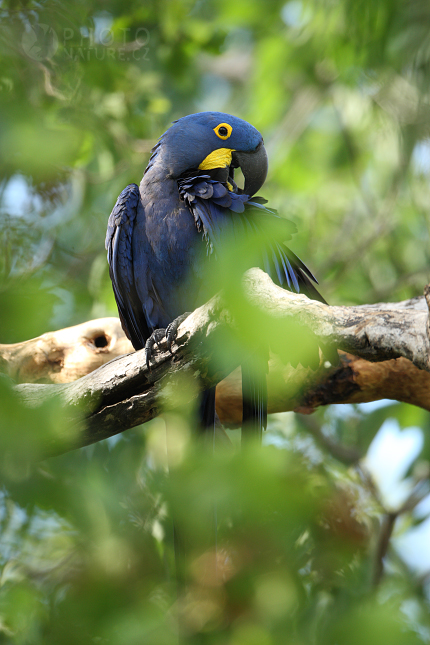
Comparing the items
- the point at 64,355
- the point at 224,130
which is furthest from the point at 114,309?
the point at 224,130

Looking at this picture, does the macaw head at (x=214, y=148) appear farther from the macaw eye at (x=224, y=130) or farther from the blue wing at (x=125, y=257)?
the blue wing at (x=125, y=257)

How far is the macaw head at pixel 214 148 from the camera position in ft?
10.1

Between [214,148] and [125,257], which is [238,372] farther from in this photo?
[214,148]

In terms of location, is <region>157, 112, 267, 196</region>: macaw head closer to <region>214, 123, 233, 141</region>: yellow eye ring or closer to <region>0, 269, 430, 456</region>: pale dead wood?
<region>214, 123, 233, 141</region>: yellow eye ring

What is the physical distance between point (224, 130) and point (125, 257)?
3.14ft

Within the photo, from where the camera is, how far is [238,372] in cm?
340

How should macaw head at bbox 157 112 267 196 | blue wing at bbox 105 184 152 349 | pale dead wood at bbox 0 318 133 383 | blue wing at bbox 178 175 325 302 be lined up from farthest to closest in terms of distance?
pale dead wood at bbox 0 318 133 383 → macaw head at bbox 157 112 267 196 → blue wing at bbox 105 184 152 349 → blue wing at bbox 178 175 325 302

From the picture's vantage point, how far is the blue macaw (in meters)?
2.60

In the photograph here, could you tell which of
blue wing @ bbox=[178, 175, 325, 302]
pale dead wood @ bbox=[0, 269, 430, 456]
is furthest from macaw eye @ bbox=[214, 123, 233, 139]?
pale dead wood @ bbox=[0, 269, 430, 456]

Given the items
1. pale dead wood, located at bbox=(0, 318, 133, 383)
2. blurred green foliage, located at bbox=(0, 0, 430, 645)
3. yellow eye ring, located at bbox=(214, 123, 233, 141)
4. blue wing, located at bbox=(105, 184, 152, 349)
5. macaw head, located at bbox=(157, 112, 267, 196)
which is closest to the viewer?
blurred green foliage, located at bbox=(0, 0, 430, 645)

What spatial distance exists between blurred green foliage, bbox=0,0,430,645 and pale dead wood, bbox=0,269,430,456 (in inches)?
9.7

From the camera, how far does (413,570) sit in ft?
12.0

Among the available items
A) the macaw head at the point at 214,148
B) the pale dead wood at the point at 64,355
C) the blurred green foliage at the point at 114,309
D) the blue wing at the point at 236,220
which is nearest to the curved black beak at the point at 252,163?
the macaw head at the point at 214,148

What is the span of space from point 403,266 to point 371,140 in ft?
4.43
